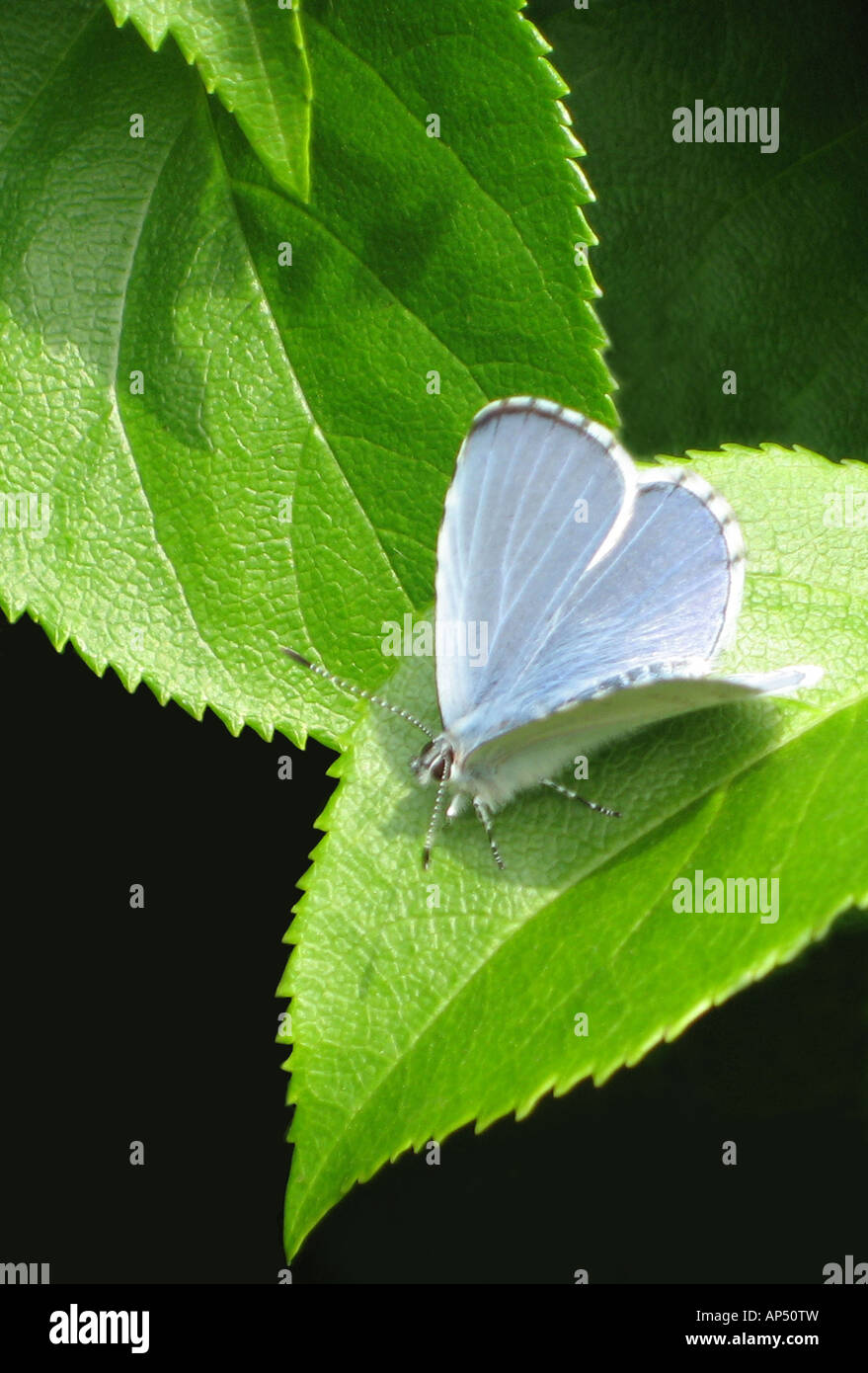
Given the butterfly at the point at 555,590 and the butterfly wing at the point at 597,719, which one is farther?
the butterfly at the point at 555,590

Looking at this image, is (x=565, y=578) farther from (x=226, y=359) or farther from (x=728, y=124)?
(x=728, y=124)

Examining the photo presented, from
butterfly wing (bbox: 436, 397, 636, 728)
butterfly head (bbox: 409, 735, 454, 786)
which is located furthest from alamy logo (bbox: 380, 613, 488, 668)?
butterfly head (bbox: 409, 735, 454, 786)

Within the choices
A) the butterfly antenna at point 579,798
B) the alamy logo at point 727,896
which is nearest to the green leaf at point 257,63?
the butterfly antenna at point 579,798

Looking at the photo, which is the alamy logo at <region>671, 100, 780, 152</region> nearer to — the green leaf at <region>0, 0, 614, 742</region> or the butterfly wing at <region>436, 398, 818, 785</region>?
the green leaf at <region>0, 0, 614, 742</region>

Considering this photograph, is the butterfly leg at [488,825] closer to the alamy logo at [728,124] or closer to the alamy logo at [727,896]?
the alamy logo at [727,896]

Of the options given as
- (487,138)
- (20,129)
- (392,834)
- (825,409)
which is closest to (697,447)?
(825,409)
